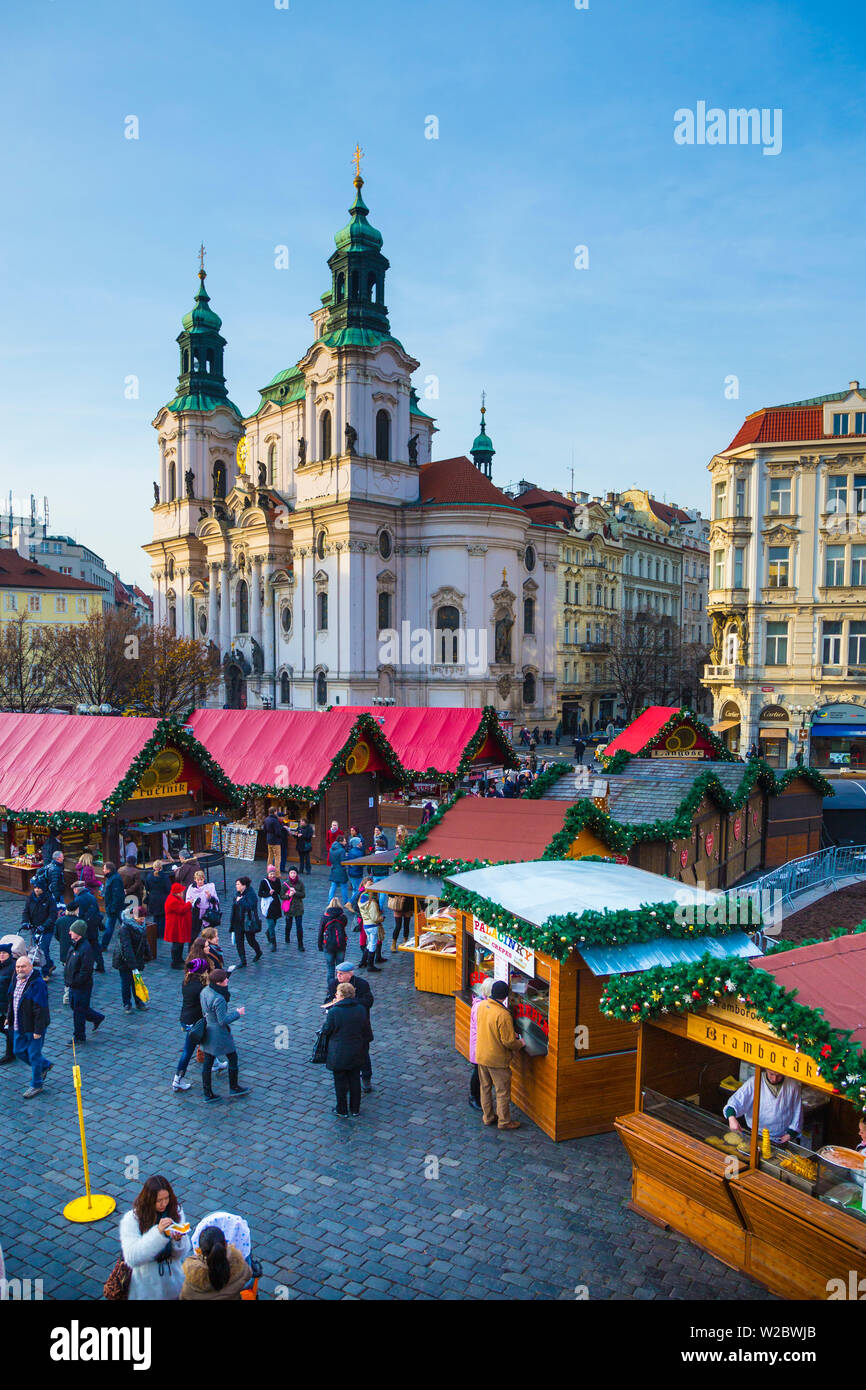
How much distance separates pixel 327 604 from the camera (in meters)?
58.5

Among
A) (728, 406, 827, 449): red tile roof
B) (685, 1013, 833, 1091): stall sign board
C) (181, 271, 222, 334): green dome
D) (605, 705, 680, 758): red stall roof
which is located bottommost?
(685, 1013, 833, 1091): stall sign board

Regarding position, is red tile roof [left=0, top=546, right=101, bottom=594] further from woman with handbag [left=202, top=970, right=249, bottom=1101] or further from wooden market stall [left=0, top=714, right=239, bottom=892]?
woman with handbag [left=202, top=970, right=249, bottom=1101]

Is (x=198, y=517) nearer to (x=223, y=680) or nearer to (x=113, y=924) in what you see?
(x=223, y=680)

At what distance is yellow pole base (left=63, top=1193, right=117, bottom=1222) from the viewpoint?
772cm

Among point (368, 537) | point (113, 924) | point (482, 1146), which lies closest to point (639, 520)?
point (368, 537)

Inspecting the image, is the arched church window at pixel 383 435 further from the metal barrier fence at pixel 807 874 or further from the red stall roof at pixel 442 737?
the metal barrier fence at pixel 807 874

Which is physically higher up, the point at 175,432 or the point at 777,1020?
the point at 175,432

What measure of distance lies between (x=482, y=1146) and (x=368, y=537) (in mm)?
50446

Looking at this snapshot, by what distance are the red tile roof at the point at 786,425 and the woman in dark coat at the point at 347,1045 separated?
132ft

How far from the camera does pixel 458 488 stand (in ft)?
194

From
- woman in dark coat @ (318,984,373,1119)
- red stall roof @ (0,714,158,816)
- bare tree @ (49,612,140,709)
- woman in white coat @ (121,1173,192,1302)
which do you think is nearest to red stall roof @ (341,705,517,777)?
red stall roof @ (0,714,158,816)

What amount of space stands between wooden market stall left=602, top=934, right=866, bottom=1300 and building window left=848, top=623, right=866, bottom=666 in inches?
1511

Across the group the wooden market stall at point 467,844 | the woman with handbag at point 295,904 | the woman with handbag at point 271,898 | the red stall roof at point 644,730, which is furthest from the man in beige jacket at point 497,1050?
the red stall roof at point 644,730

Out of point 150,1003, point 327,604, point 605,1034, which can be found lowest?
point 150,1003
